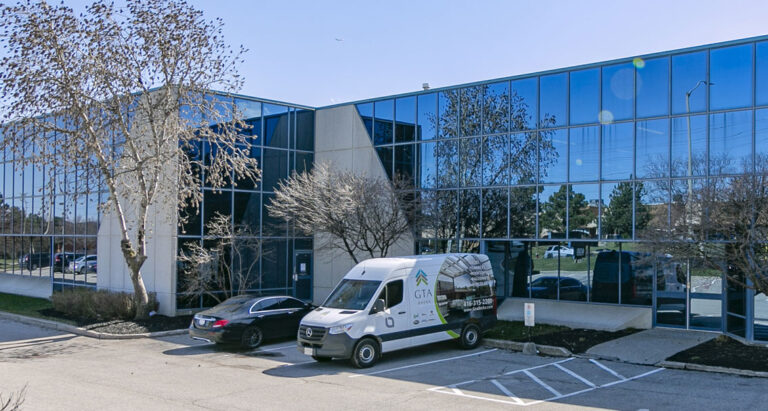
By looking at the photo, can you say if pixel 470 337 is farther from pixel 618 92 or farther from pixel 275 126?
pixel 275 126

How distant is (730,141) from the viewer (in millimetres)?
16766

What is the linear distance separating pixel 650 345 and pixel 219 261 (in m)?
14.5

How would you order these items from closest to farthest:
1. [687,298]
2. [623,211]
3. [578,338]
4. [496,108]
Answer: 1. [578,338]
2. [687,298]
3. [623,211]
4. [496,108]

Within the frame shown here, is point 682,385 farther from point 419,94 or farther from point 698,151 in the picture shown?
point 419,94

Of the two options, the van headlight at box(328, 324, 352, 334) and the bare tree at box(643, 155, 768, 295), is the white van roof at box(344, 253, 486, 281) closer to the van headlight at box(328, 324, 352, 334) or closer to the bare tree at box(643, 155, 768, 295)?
the van headlight at box(328, 324, 352, 334)

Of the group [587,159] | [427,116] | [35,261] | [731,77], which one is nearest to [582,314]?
[587,159]

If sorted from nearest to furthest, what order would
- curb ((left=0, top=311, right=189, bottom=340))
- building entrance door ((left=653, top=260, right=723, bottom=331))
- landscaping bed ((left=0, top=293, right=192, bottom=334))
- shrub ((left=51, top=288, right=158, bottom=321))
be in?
1. building entrance door ((left=653, top=260, right=723, bottom=331))
2. curb ((left=0, top=311, right=189, bottom=340))
3. landscaping bed ((left=0, top=293, right=192, bottom=334))
4. shrub ((left=51, top=288, right=158, bottom=321))

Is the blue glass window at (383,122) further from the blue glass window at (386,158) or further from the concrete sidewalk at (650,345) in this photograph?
the concrete sidewalk at (650,345)

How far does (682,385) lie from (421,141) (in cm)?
1318

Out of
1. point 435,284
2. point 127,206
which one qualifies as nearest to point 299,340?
point 435,284

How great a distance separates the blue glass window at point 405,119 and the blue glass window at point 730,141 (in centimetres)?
999

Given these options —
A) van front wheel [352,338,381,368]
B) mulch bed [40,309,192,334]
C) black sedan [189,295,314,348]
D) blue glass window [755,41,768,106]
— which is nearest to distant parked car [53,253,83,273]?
mulch bed [40,309,192,334]

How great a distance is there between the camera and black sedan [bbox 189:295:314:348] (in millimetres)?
16656

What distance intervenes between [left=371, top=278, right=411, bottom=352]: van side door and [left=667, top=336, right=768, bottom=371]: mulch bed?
5975 mm
